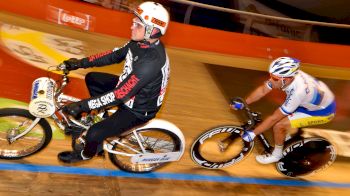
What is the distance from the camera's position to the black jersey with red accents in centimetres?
367

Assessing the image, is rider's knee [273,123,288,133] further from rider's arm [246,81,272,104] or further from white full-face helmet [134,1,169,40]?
white full-face helmet [134,1,169,40]

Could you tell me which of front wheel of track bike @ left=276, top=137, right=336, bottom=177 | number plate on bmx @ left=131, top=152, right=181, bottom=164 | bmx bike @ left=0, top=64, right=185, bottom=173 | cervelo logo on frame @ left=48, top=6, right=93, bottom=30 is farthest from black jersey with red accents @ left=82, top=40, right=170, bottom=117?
cervelo logo on frame @ left=48, top=6, right=93, bottom=30

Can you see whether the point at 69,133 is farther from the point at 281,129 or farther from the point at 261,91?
the point at 281,129

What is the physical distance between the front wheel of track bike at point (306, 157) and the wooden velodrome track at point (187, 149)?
0.58 ft

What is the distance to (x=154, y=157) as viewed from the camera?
466cm

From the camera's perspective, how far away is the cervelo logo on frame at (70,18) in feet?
27.6

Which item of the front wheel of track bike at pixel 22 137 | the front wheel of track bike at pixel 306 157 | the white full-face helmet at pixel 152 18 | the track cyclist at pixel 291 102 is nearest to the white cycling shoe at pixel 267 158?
the track cyclist at pixel 291 102

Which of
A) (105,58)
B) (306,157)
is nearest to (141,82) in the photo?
(105,58)

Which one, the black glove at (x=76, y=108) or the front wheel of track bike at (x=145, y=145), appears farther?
the front wheel of track bike at (x=145, y=145)

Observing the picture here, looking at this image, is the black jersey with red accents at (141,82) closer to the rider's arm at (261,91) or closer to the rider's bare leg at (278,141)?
the rider's arm at (261,91)

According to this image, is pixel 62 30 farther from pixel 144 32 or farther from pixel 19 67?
pixel 144 32

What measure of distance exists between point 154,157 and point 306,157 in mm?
2419

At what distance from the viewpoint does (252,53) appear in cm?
956

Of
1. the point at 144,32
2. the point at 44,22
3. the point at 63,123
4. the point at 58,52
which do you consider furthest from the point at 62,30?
the point at 144,32
